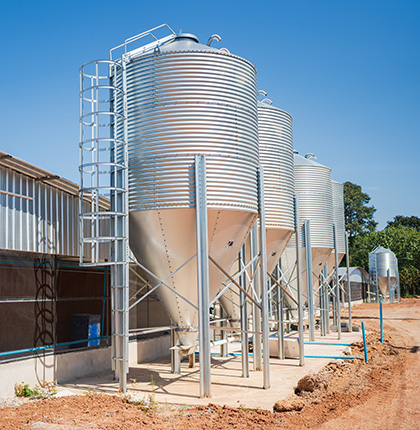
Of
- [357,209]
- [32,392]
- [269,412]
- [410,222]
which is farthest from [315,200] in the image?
[410,222]

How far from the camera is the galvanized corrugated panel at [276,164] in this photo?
15.8m

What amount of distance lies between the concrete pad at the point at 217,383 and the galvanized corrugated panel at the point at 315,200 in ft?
Answer: 20.9

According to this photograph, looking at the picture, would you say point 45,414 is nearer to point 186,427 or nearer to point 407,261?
point 186,427

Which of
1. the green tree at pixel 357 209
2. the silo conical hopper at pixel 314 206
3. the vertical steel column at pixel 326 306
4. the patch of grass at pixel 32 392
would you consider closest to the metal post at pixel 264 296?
the patch of grass at pixel 32 392

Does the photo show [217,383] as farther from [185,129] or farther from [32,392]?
[185,129]

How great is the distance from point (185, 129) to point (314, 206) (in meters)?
11.1

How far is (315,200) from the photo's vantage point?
2203 centimetres

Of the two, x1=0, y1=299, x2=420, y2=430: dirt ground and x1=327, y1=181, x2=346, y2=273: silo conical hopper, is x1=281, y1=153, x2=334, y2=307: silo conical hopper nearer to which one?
x1=327, y1=181, x2=346, y2=273: silo conical hopper

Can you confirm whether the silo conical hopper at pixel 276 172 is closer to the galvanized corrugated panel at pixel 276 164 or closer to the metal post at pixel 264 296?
the galvanized corrugated panel at pixel 276 164

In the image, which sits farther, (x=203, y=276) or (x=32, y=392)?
(x=32, y=392)

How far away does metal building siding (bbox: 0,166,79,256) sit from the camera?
11586mm

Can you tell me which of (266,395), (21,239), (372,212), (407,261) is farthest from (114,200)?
(372,212)

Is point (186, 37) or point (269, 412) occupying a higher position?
point (186, 37)

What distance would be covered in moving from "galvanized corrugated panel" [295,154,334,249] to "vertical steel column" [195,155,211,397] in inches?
417
